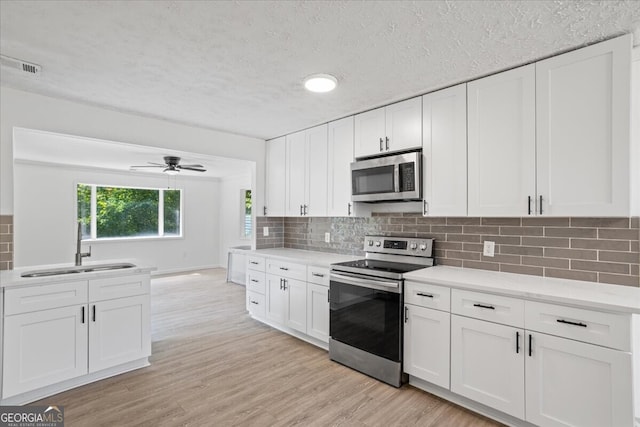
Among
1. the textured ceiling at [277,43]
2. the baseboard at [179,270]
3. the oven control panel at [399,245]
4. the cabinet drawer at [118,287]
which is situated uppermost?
the textured ceiling at [277,43]

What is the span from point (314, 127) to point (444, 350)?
264cm

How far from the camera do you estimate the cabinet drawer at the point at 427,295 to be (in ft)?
7.64

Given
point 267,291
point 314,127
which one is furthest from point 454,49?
point 267,291

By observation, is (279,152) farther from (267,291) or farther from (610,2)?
(610,2)

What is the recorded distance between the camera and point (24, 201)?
5789 mm

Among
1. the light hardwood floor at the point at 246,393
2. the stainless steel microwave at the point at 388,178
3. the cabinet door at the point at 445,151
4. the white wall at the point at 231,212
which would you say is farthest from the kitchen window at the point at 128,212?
the cabinet door at the point at 445,151

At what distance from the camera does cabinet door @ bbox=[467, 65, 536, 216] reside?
2211mm

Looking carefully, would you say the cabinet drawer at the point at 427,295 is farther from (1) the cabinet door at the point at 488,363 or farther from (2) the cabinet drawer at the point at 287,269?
(2) the cabinet drawer at the point at 287,269

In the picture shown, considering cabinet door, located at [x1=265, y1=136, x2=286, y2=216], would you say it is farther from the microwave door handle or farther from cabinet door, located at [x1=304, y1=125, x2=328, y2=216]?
the microwave door handle

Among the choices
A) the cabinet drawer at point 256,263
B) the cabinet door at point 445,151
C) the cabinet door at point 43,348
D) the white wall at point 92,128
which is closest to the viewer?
the cabinet door at point 43,348

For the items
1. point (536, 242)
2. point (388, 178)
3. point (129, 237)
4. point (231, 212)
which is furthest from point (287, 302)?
point (129, 237)

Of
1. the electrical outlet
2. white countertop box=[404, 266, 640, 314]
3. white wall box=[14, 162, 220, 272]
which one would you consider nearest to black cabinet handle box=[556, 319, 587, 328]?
white countertop box=[404, 266, 640, 314]

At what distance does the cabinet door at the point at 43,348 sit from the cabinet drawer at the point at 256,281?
1826 millimetres

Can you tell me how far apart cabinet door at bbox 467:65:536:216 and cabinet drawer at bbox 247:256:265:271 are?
251 cm
